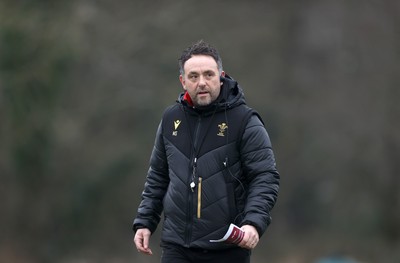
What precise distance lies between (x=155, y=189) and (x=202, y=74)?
0.79 metres

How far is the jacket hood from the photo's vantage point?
Answer: 589 centimetres

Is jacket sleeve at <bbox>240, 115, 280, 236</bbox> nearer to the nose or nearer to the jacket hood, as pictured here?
the jacket hood

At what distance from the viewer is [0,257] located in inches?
886

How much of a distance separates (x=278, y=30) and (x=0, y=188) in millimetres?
9325

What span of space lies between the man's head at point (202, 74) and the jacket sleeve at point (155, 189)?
0.38 metres

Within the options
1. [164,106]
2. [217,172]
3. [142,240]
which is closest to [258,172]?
[217,172]

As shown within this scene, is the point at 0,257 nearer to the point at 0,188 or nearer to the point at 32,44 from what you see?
the point at 0,188

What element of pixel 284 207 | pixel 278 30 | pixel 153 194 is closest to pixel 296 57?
pixel 278 30

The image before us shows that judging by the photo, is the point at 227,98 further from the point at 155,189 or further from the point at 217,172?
the point at 155,189

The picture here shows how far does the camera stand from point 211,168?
19.0 ft

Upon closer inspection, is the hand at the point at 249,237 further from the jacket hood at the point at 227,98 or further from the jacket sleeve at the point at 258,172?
the jacket hood at the point at 227,98

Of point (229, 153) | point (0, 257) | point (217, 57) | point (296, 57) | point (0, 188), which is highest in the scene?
point (296, 57)

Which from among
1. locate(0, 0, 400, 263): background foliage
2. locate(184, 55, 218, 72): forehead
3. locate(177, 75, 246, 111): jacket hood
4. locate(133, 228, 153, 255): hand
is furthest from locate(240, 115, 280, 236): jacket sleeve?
locate(0, 0, 400, 263): background foliage

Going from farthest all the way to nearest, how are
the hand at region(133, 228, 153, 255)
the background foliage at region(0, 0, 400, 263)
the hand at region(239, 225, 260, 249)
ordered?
the background foliage at region(0, 0, 400, 263), the hand at region(133, 228, 153, 255), the hand at region(239, 225, 260, 249)
